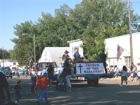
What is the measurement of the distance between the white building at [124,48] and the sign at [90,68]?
1968 cm

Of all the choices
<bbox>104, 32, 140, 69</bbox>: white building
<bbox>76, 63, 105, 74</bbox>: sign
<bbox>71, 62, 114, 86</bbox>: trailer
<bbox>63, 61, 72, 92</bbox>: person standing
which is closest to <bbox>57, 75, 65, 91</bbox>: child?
<bbox>63, 61, 72, 92</bbox>: person standing

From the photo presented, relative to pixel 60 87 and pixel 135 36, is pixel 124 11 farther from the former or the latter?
pixel 60 87

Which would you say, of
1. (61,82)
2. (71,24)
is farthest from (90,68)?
(71,24)

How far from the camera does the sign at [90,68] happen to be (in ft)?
68.7

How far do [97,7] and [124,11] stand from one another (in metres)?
6.48

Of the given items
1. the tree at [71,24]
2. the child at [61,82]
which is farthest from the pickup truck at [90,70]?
the tree at [71,24]

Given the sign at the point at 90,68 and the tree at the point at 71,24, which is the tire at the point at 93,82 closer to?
the sign at the point at 90,68

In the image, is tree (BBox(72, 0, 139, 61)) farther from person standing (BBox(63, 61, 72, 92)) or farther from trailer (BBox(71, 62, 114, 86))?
person standing (BBox(63, 61, 72, 92))

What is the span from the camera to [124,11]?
72188 mm

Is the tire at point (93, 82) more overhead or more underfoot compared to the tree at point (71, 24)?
more underfoot

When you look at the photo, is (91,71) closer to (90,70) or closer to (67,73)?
(90,70)

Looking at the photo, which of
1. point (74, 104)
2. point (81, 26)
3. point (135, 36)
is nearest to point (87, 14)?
point (81, 26)

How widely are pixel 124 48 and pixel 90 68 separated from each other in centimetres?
2257

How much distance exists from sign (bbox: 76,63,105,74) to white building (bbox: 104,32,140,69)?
19.7 m
